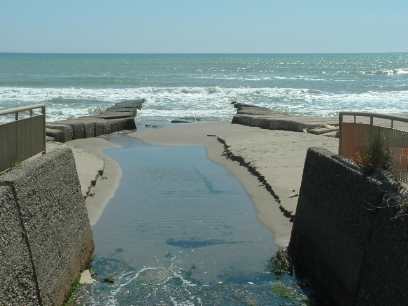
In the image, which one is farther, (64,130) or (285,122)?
(285,122)

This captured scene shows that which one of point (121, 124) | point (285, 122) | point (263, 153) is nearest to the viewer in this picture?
point (263, 153)

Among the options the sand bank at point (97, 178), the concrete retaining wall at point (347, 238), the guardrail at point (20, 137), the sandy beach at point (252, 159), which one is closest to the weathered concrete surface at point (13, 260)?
the guardrail at point (20, 137)

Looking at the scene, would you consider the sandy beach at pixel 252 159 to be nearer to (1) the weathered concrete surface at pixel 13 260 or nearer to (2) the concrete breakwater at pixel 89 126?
(2) the concrete breakwater at pixel 89 126

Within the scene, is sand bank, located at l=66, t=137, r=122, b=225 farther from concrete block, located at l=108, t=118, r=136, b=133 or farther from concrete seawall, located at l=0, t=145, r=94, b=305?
concrete block, located at l=108, t=118, r=136, b=133

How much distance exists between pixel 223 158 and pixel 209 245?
9.32 metres

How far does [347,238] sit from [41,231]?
346 centimetres

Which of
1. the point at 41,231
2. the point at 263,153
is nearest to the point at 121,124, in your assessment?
the point at 263,153

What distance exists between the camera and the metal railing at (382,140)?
288 inches

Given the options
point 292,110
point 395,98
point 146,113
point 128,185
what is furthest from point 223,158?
point 395,98

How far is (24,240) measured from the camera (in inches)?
270

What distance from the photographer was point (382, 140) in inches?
306

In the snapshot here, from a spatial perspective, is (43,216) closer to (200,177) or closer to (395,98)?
(200,177)

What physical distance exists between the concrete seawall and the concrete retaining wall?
3249 mm

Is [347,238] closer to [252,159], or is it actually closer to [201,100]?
[252,159]
